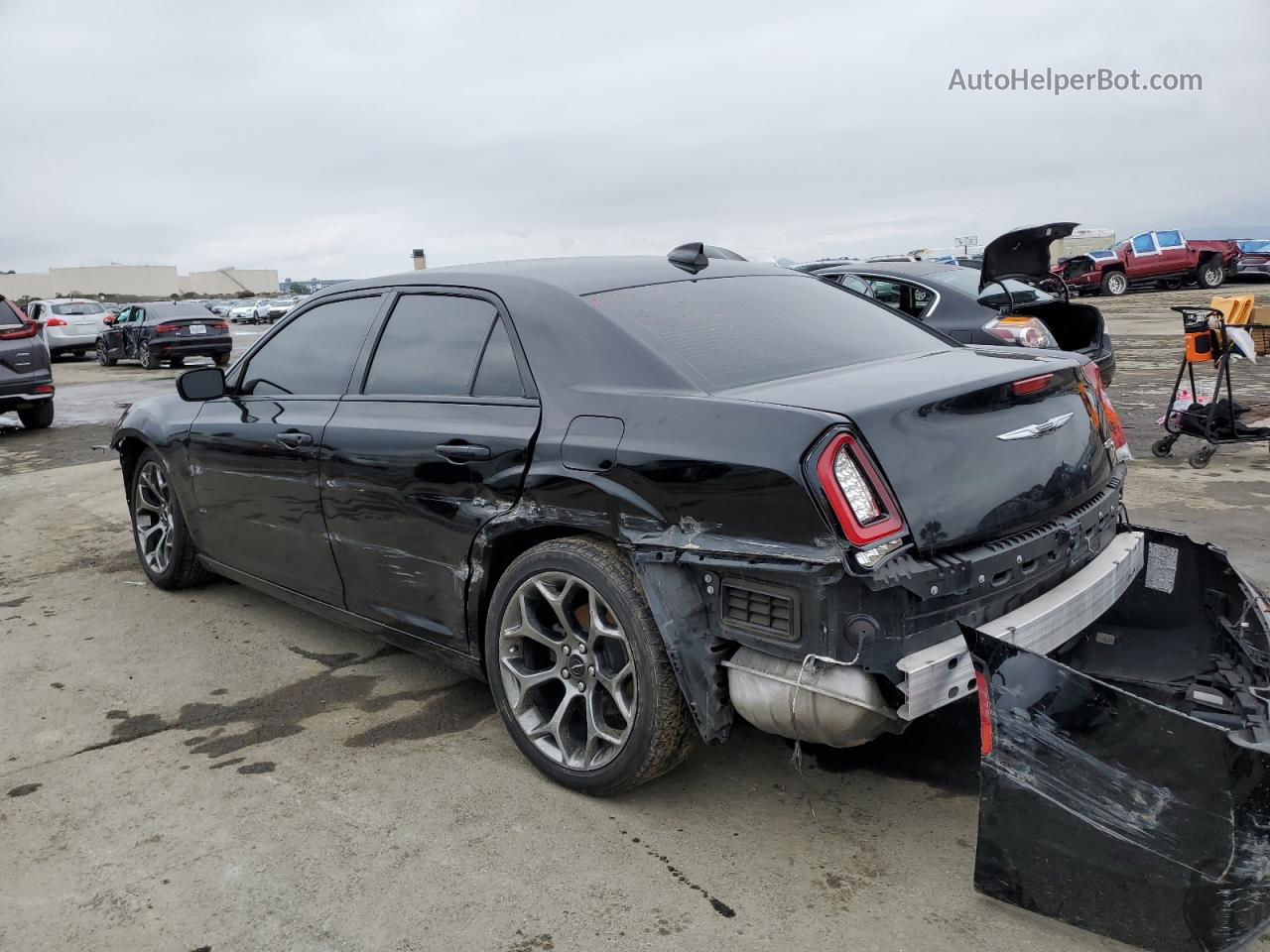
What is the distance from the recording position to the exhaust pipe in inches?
97.5

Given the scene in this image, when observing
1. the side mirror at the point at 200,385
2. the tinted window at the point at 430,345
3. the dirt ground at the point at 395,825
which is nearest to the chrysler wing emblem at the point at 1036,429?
the dirt ground at the point at 395,825

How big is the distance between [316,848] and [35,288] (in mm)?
108511

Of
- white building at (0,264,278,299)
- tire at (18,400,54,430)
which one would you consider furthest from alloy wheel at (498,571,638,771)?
white building at (0,264,278,299)

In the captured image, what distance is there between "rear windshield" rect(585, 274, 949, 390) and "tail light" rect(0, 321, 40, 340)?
10.8 m

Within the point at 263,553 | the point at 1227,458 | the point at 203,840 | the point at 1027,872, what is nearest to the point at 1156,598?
the point at 1027,872

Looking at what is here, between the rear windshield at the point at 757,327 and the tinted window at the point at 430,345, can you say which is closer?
the rear windshield at the point at 757,327

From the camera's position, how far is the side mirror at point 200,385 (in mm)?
4465

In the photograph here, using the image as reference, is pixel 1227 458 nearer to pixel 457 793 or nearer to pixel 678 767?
pixel 678 767

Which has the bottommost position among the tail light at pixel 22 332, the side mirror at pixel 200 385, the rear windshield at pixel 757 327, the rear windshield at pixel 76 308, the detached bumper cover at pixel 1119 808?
the detached bumper cover at pixel 1119 808

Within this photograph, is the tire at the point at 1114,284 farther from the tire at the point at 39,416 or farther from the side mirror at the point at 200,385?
the side mirror at the point at 200,385

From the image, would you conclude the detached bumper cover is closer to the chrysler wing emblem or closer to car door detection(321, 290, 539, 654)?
the chrysler wing emblem

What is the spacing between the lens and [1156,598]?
320 centimetres

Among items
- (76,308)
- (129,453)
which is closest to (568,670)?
(129,453)

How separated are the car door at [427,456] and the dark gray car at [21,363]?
9.81 m
